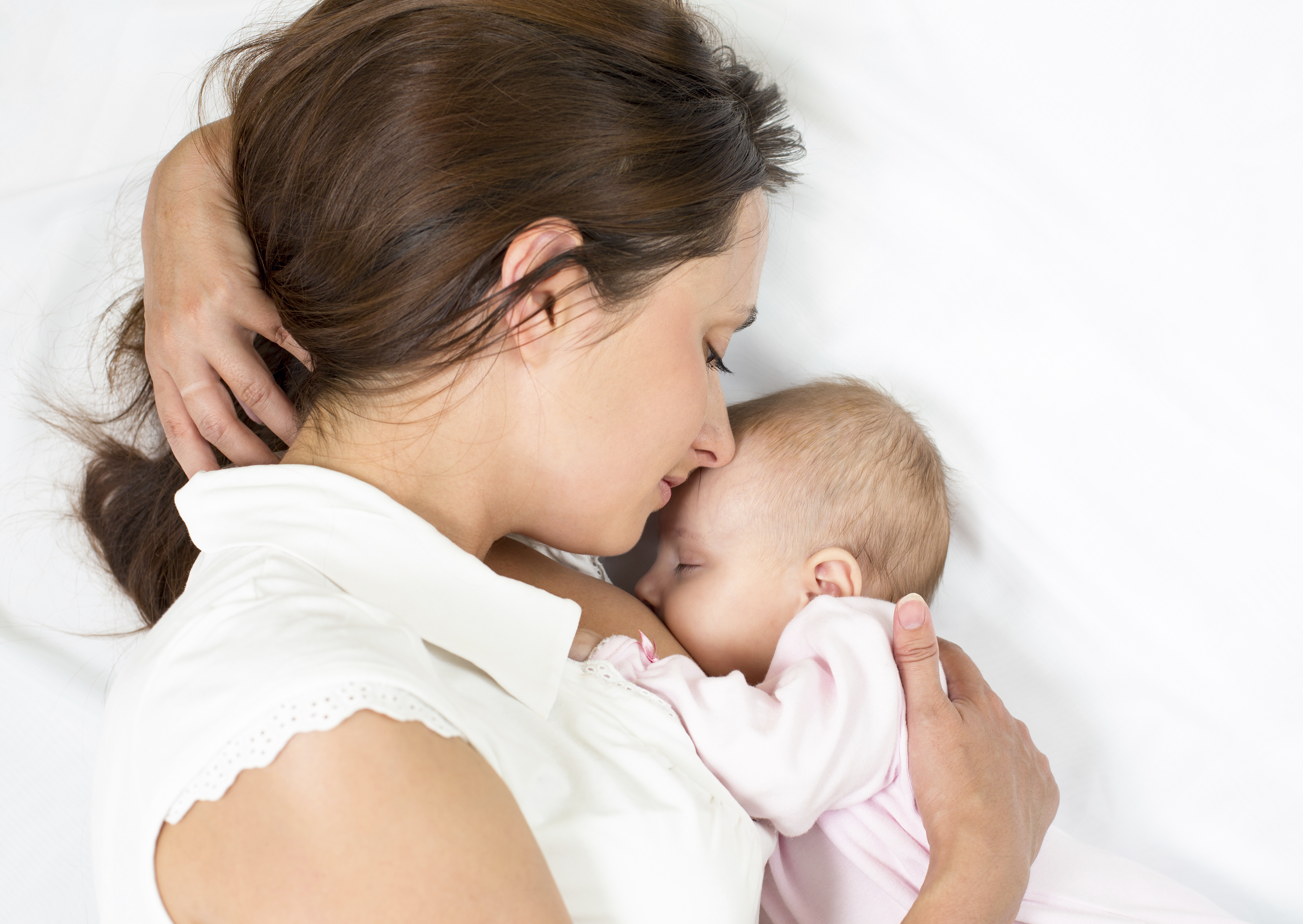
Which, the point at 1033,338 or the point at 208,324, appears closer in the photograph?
the point at 208,324

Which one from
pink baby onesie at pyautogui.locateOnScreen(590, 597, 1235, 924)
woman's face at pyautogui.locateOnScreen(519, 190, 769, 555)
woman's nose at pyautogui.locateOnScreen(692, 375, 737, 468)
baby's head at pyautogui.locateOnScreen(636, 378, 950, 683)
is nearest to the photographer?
woman's face at pyautogui.locateOnScreen(519, 190, 769, 555)

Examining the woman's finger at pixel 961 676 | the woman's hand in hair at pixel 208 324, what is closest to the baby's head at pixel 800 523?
the woman's finger at pixel 961 676

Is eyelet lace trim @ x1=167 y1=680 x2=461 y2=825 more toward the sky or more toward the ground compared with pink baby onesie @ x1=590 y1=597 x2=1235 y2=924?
more toward the sky

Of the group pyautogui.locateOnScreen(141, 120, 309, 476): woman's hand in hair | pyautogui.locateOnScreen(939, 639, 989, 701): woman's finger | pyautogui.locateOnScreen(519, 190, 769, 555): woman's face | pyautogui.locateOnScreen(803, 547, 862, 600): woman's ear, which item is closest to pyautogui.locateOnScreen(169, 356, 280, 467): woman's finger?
pyautogui.locateOnScreen(141, 120, 309, 476): woman's hand in hair

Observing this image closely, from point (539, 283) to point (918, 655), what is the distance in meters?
0.72

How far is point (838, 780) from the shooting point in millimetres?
1181

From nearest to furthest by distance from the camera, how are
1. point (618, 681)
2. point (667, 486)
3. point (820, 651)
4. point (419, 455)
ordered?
point (419, 455) < point (618, 681) < point (820, 651) < point (667, 486)

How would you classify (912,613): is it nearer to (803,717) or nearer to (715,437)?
(803,717)

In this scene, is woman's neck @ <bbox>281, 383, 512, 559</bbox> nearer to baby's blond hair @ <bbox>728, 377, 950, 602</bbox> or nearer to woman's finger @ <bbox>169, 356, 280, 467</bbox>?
woman's finger @ <bbox>169, 356, 280, 467</bbox>

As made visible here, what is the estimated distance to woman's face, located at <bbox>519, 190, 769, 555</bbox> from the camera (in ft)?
3.46

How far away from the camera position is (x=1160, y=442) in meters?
1.47

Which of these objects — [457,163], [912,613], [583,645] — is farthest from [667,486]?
[457,163]

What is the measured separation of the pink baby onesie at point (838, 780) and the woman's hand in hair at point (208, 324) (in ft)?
1.86

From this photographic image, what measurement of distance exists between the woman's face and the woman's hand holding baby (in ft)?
1.33
